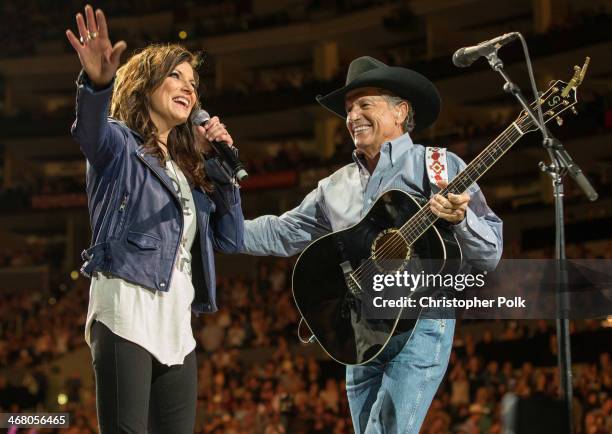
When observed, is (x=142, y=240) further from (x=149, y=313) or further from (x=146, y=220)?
(x=149, y=313)

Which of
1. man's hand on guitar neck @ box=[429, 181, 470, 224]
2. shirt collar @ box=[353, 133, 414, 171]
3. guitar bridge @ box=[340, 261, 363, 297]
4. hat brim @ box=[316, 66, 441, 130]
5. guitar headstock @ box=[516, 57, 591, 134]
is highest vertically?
hat brim @ box=[316, 66, 441, 130]

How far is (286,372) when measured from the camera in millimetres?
11875

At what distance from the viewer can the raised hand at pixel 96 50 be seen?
2551 mm

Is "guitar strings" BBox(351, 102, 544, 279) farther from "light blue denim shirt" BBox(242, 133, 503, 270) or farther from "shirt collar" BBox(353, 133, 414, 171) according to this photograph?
"shirt collar" BBox(353, 133, 414, 171)

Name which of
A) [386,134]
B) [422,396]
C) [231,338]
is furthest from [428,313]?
[231,338]

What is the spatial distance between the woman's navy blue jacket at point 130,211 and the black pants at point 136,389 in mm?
199

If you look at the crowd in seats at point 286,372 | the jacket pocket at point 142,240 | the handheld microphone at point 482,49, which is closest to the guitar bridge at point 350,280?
the handheld microphone at point 482,49

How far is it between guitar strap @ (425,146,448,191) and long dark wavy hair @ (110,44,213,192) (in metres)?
1.00

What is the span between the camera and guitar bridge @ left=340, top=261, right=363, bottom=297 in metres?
3.75

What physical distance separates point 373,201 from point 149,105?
3.58 ft

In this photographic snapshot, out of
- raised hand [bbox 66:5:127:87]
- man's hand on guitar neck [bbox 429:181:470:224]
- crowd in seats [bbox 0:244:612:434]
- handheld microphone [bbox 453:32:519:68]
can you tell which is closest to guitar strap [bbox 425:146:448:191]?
man's hand on guitar neck [bbox 429:181:470:224]

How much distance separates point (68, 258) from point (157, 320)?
22403 millimetres

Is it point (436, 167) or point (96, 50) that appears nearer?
point (96, 50)

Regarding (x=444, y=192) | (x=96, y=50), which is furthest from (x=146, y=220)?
(x=444, y=192)
